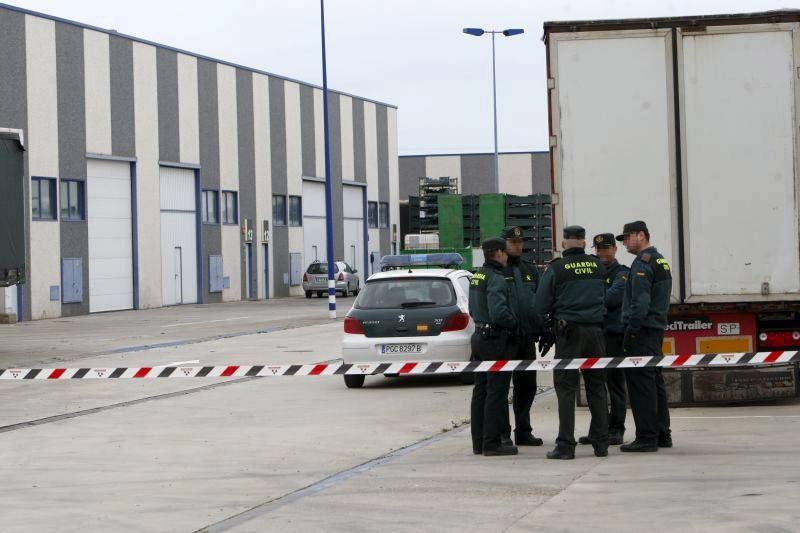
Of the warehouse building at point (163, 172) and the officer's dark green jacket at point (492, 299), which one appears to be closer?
the officer's dark green jacket at point (492, 299)

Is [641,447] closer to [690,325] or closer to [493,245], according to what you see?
[493,245]

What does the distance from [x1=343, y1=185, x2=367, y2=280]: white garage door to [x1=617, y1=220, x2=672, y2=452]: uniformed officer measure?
56458 millimetres

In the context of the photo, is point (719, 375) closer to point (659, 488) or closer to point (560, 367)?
point (560, 367)

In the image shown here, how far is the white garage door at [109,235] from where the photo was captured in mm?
47906

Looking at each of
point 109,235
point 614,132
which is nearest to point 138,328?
Result: point 109,235

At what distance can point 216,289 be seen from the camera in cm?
5641

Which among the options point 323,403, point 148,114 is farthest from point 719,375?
point 148,114

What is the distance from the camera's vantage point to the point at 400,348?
17.9 metres

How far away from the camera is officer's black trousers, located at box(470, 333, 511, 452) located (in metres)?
11.5

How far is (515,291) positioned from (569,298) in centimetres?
55

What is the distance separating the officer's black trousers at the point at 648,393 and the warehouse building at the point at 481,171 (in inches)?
2954

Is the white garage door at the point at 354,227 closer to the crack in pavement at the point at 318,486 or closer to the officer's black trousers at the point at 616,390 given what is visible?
the crack in pavement at the point at 318,486

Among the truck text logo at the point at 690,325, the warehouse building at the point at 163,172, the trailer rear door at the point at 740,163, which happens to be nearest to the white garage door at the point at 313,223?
the warehouse building at the point at 163,172

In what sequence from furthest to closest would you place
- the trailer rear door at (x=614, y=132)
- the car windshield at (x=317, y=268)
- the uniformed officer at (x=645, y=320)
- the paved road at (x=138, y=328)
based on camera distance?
the car windshield at (x=317, y=268), the paved road at (x=138, y=328), the trailer rear door at (x=614, y=132), the uniformed officer at (x=645, y=320)
